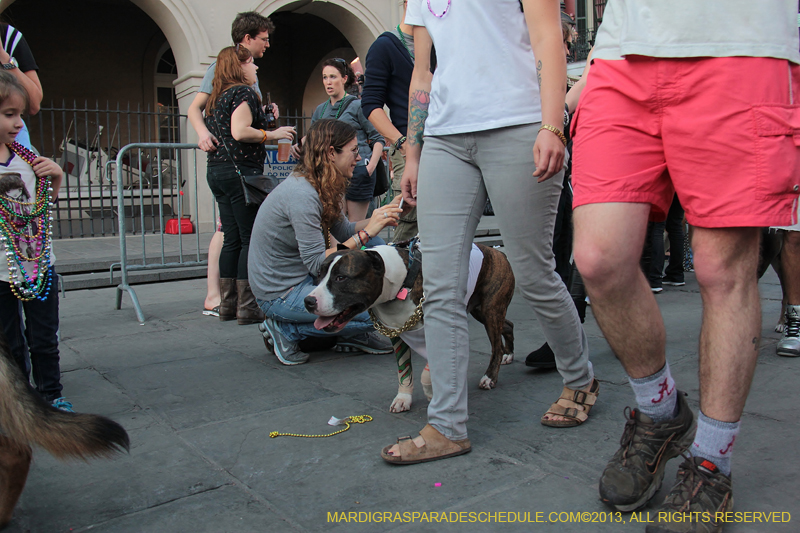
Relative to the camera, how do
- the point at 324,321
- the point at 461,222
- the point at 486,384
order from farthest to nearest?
the point at 486,384 < the point at 324,321 < the point at 461,222

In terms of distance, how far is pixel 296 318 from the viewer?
4078mm

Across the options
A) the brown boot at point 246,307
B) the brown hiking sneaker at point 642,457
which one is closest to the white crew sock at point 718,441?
the brown hiking sneaker at point 642,457

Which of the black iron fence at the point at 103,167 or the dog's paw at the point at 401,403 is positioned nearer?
the dog's paw at the point at 401,403

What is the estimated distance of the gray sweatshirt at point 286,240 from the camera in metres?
4.05

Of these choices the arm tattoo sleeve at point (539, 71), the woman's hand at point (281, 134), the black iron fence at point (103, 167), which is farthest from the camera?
the black iron fence at point (103, 167)

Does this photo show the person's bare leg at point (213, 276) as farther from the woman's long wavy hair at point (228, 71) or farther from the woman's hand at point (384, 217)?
the woman's hand at point (384, 217)

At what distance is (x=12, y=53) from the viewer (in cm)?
343

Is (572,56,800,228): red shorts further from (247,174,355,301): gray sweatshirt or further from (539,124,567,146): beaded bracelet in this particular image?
(247,174,355,301): gray sweatshirt

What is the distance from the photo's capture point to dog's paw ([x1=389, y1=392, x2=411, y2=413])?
3.04 m

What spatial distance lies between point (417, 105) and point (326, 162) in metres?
1.42

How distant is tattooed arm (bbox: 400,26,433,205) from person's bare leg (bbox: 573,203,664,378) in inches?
37.0

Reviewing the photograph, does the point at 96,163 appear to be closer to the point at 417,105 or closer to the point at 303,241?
the point at 303,241

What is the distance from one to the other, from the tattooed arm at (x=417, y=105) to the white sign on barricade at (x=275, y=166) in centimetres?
405

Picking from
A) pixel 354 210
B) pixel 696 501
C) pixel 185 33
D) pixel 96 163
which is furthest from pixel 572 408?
pixel 96 163
